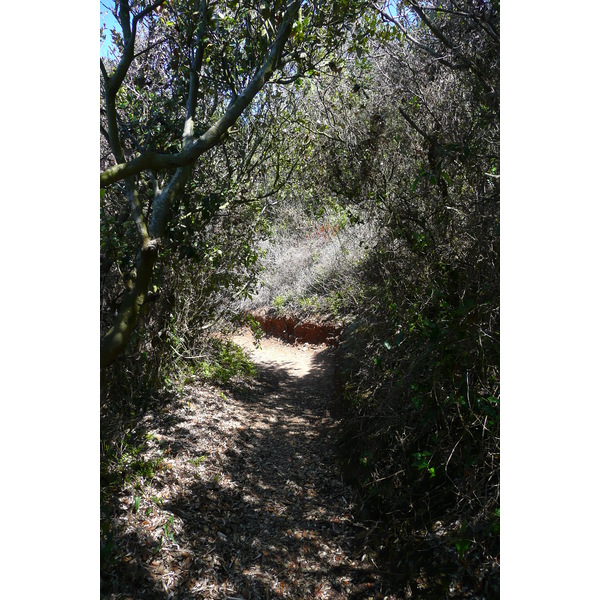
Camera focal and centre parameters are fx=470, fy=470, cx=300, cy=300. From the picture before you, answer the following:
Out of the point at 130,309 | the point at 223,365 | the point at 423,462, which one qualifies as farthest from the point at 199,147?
the point at 223,365

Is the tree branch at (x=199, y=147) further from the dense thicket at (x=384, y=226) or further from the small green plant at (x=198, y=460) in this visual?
the small green plant at (x=198, y=460)

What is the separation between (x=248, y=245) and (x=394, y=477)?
421cm

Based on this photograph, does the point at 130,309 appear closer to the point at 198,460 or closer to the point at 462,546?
the point at 198,460

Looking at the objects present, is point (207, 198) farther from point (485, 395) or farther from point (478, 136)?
point (485, 395)

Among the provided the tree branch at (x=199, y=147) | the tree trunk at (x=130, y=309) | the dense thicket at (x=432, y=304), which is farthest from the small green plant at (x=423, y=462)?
the tree branch at (x=199, y=147)

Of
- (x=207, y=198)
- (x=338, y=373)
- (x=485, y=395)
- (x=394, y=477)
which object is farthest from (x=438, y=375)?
(x=338, y=373)

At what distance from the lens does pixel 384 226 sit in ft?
17.6

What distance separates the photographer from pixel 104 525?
117 inches

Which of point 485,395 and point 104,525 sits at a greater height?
point 485,395

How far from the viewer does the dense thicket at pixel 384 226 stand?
10.2 feet

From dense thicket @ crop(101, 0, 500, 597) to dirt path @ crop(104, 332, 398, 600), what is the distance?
361mm

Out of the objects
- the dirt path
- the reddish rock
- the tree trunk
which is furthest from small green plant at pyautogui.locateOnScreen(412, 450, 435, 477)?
the reddish rock

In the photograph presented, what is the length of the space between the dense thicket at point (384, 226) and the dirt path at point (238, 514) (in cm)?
36

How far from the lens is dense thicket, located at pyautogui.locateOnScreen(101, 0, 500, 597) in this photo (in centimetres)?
311
